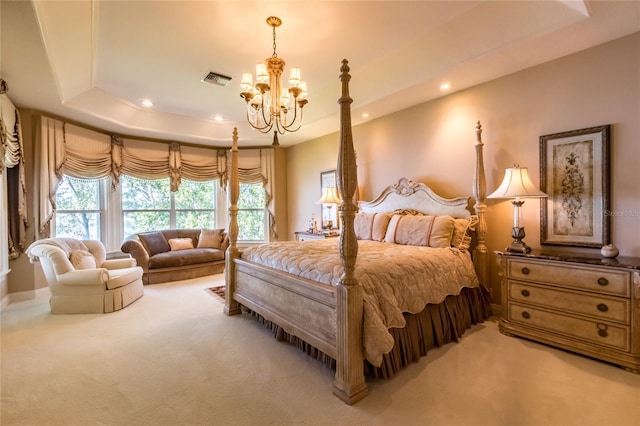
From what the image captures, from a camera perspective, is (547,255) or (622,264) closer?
(622,264)

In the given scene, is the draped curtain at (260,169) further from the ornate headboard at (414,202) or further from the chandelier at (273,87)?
the chandelier at (273,87)

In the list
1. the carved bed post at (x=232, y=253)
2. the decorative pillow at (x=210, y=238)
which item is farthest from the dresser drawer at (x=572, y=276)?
the decorative pillow at (x=210, y=238)

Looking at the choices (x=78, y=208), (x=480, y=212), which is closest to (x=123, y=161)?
(x=78, y=208)

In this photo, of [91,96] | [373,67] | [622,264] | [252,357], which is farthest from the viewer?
[91,96]

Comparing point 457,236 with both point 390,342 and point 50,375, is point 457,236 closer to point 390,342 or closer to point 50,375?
point 390,342

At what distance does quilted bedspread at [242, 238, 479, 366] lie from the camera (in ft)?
6.32

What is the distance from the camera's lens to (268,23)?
275cm

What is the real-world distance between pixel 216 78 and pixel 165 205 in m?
3.23

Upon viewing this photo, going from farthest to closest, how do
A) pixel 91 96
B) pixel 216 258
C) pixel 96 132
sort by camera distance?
pixel 216 258 → pixel 96 132 → pixel 91 96

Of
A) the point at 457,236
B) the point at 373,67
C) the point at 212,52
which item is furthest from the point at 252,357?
the point at 373,67

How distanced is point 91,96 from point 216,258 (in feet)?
10.6

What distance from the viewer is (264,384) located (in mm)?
2066

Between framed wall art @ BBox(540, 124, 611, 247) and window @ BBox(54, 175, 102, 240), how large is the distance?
6.51 m

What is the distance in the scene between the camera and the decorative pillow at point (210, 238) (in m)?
5.86
